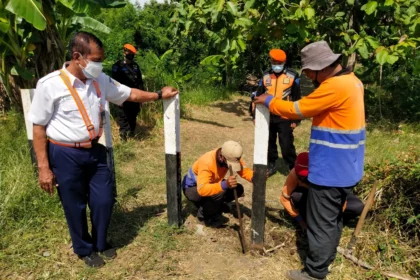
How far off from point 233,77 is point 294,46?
21.7 feet

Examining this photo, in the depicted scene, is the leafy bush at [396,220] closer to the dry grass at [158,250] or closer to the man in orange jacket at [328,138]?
the dry grass at [158,250]

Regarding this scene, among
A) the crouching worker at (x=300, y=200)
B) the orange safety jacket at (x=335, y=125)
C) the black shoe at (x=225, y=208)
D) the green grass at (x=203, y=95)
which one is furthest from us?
the green grass at (x=203, y=95)

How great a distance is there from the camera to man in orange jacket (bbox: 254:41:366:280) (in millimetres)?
2523

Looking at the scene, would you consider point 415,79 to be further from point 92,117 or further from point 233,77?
point 92,117

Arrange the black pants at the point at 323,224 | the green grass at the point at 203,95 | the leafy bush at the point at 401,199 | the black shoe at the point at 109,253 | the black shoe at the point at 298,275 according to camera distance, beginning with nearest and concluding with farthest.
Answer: the black pants at the point at 323,224
the black shoe at the point at 298,275
the black shoe at the point at 109,253
the leafy bush at the point at 401,199
the green grass at the point at 203,95

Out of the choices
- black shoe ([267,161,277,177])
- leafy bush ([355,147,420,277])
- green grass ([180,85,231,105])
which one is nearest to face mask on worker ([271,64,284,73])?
black shoe ([267,161,277,177])

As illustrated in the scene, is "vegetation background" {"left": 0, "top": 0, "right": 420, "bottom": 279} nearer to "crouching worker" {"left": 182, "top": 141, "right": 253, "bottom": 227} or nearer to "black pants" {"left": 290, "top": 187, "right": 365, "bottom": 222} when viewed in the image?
"black pants" {"left": 290, "top": 187, "right": 365, "bottom": 222}

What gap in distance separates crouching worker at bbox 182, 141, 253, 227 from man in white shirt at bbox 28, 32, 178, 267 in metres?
0.89

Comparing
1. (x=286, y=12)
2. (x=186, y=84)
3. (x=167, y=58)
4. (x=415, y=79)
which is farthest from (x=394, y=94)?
(x=167, y=58)

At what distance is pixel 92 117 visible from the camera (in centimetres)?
271

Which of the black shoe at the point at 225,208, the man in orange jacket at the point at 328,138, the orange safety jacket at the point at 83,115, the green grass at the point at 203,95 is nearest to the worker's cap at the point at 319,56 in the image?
the man in orange jacket at the point at 328,138

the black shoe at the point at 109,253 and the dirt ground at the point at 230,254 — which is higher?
the black shoe at the point at 109,253

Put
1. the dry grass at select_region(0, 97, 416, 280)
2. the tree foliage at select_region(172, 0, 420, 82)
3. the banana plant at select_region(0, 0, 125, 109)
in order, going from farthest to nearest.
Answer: the tree foliage at select_region(172, 0, 420, 82) → the banana plant at select_region(0, 0, 125, 109) → the dry grass at select_region(0, 97, 416, 280)

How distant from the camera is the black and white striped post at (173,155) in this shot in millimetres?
3180
